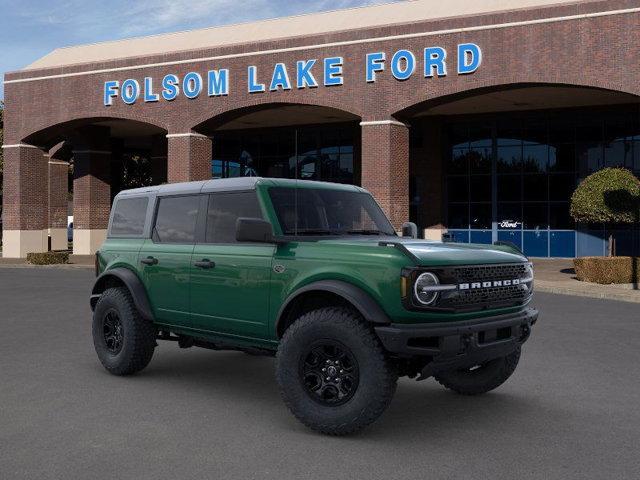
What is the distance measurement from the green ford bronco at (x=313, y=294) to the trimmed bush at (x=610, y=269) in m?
15.0

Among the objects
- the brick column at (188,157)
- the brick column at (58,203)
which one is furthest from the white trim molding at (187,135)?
the brick column at (58,203)

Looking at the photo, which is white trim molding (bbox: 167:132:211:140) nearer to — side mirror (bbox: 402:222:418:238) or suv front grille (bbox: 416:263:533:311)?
side mirror (bbox: 402:222:418:238)

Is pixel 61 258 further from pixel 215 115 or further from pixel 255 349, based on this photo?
pixel 255 349

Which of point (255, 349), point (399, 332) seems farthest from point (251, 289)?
point (399, 332)

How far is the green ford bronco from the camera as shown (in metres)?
5.61

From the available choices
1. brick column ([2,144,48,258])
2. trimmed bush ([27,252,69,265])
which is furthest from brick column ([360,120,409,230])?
brick column ([2,144,48,258])

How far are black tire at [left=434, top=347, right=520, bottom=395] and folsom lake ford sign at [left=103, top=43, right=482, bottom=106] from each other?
19.5 metres

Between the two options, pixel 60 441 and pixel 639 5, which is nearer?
pixel 60 441

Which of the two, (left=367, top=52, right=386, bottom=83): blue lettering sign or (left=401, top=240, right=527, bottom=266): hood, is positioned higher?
(left=367, top=52, right=386, bottom=83): blue lettering sign

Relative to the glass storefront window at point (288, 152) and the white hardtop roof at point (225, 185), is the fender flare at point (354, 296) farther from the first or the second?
the glass storefront window at point (288, 152)

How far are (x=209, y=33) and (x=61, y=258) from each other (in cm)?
1252

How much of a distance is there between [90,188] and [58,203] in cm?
383

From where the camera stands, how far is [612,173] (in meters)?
23.2

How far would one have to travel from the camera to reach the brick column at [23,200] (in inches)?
1383
